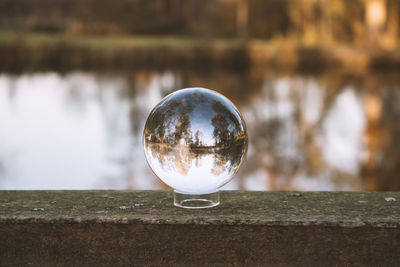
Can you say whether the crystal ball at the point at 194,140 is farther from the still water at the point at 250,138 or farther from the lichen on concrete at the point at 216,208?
the still water at the point at 250,138

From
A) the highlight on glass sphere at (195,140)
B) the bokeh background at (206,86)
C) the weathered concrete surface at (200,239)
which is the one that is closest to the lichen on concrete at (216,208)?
the weathered concrete surface at (200,239)

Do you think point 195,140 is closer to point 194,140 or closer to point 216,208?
point 194,140

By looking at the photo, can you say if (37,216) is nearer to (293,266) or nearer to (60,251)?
(60,251)

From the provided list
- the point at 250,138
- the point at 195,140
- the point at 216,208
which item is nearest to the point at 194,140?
the point at 195,140

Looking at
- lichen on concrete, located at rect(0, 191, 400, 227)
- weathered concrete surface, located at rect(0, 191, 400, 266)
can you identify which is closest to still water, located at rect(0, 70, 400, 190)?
lichen on concrete, located at rect(0, 191, 400, 227)

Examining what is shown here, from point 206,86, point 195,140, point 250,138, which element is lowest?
point 195,140

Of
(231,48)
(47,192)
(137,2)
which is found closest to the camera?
(47,192)

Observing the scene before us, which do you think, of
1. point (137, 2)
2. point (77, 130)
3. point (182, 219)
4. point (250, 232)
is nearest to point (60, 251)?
point (182, 219)

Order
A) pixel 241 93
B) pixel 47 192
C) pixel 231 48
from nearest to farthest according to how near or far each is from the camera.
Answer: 1. pixel 47 192
2. pixel 241 93
3. pixel 231 48
